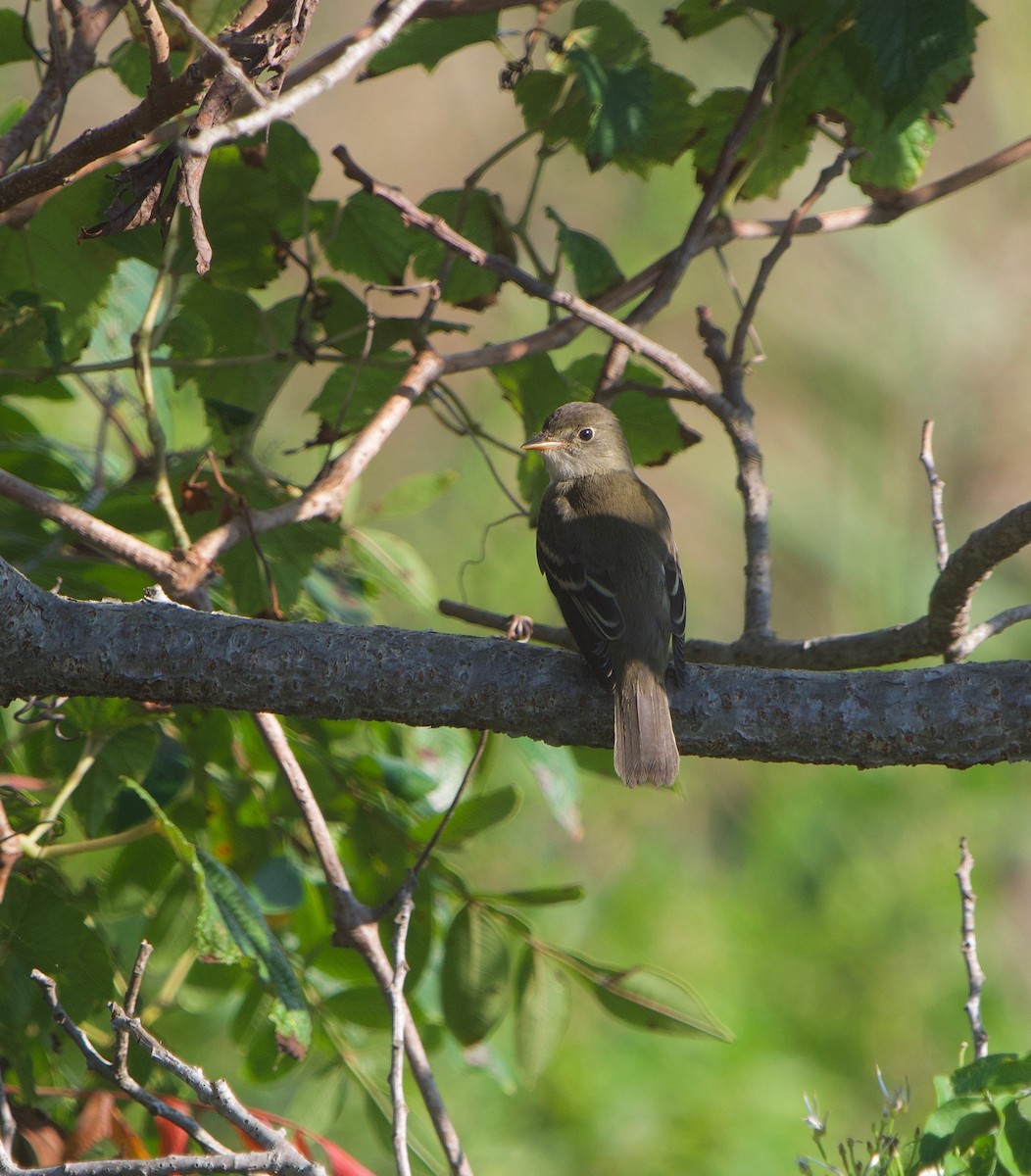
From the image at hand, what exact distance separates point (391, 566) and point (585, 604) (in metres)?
0.61

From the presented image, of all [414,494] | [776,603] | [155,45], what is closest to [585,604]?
[414,494]

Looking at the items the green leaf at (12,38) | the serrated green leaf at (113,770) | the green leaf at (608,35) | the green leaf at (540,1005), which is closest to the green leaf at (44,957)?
the serrated green leaf at (113,770)

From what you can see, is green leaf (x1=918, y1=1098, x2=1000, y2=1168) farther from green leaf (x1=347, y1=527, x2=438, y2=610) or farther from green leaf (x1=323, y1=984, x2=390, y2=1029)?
green leaf (x1=347, y1=527, x2=438, y2=610)

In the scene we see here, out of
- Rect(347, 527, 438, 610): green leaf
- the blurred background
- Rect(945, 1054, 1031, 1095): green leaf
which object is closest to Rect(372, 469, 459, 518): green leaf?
Rect(347, 527, 438, 610): green leaf

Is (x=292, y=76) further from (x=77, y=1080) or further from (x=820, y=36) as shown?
(x=77, y=1080)

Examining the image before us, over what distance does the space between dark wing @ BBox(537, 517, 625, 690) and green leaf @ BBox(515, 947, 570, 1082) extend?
2.05 ft

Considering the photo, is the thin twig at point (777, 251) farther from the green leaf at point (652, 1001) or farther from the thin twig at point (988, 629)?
the green leaf at point (652, 1001)

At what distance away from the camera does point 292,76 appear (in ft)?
8.69

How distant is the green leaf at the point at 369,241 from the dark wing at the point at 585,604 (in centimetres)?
79

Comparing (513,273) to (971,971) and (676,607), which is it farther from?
(971,971)

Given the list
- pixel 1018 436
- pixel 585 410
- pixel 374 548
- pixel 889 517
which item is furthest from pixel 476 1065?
pixel 1018 436

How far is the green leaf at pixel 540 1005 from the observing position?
2.52 m

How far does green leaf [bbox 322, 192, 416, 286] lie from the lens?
9.16 ft

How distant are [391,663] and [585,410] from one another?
160 cm
